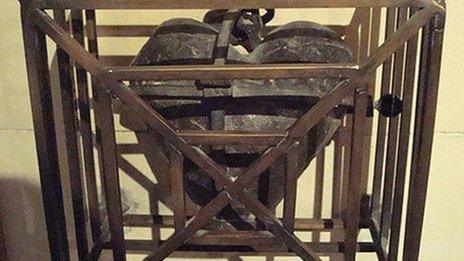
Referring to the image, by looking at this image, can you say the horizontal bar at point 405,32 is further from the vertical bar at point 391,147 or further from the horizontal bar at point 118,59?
the horizontal bar at point 118,59

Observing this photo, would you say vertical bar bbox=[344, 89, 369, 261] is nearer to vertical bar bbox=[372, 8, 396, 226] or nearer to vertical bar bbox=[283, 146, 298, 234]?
vertical bar bbox=[283, 146, 298, 234]

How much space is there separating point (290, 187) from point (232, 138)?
0.10m

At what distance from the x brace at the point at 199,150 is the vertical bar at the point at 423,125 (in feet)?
0.10

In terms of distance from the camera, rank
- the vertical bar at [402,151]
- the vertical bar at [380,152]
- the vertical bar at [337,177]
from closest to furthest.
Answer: the vertical bar at [402,151]
the vertical bar at [380,152]
the vertical bar at [337,177]

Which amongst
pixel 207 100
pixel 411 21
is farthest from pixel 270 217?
pixel 411 21

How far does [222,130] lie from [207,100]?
2.1 inches

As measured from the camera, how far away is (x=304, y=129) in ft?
2.68

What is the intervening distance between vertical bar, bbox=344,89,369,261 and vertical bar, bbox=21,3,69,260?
40 centimetres

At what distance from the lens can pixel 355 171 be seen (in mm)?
858

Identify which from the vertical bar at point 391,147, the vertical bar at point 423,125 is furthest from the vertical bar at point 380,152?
the vertical bar at point 423,125

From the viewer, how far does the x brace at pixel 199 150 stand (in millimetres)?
784

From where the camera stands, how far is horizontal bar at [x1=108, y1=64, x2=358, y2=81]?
2.53 ft

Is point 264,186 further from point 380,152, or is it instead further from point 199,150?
point 380,152

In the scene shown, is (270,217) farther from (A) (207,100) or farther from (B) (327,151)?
(B) (327,151)
